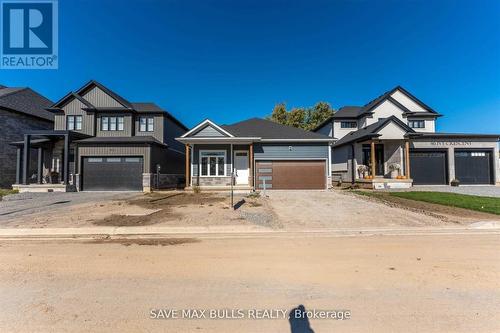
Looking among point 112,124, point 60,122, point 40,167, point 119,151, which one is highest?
point 60,122

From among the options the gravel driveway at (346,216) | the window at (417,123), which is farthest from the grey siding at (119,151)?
the window at (417,123)

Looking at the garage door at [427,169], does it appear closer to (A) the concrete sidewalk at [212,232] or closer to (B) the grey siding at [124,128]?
(A) the concrete sidewalk at [212,232]

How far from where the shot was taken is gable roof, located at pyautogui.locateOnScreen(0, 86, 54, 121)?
23120 mm

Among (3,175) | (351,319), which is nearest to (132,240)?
(351,319)

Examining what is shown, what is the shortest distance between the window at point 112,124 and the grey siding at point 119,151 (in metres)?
3.20

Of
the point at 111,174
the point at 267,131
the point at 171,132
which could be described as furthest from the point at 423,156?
the point at 111,174

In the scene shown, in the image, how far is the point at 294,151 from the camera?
64.5 ft

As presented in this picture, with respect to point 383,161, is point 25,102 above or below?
above

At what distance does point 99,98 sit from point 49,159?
689 centimetres

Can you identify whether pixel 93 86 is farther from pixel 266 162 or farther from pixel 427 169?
pixel 427 169

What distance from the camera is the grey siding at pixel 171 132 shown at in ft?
79.0

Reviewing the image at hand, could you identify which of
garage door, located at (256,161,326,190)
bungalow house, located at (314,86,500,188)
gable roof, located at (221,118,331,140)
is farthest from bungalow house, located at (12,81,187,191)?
bungalow house, located at (314,86,500,188)

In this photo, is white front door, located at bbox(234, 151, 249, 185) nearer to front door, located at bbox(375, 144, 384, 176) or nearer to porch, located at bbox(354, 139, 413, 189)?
porch, located at bbox(354, 139, 413, 189)

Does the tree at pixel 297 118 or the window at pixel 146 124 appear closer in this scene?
the window at pixel 146 124
